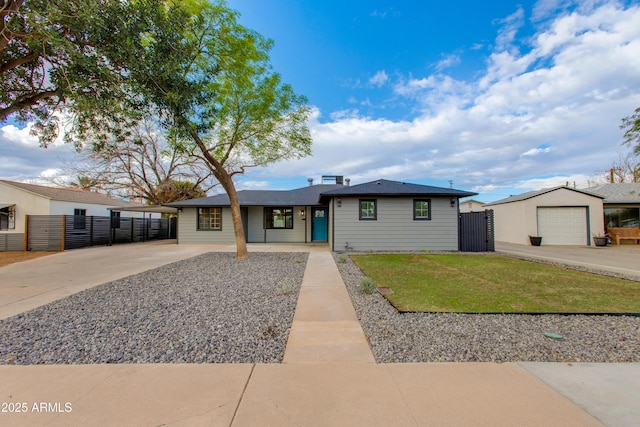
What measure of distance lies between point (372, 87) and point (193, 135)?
9.02m

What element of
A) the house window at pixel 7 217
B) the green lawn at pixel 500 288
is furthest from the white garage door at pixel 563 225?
the house window at pixel 7 217

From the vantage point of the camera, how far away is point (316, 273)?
6984 mm

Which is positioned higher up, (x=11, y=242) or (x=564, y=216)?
(x=564, y=216)

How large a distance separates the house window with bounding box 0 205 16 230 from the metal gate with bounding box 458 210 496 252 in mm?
22905

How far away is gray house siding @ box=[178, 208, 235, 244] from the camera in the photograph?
50.7ft

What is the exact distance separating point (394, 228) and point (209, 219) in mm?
10412

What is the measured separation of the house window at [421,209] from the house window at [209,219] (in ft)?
35.0

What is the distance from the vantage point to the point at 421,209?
1181 centimetres

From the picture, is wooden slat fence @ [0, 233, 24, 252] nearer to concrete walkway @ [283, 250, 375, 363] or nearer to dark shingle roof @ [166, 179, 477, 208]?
dark shingle roof @ [166, 179, 477, 208]

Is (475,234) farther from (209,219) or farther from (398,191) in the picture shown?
(209,219)

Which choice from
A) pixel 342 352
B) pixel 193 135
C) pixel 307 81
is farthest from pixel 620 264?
pixel 193 135

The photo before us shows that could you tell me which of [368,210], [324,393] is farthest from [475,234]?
[324,393]

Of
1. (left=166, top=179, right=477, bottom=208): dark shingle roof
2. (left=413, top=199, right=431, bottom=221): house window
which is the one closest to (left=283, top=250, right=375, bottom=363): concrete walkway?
(left=166, top=179, right=477, bottom=208): dark shingle roof

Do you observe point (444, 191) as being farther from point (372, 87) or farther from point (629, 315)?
point (629, 315)
